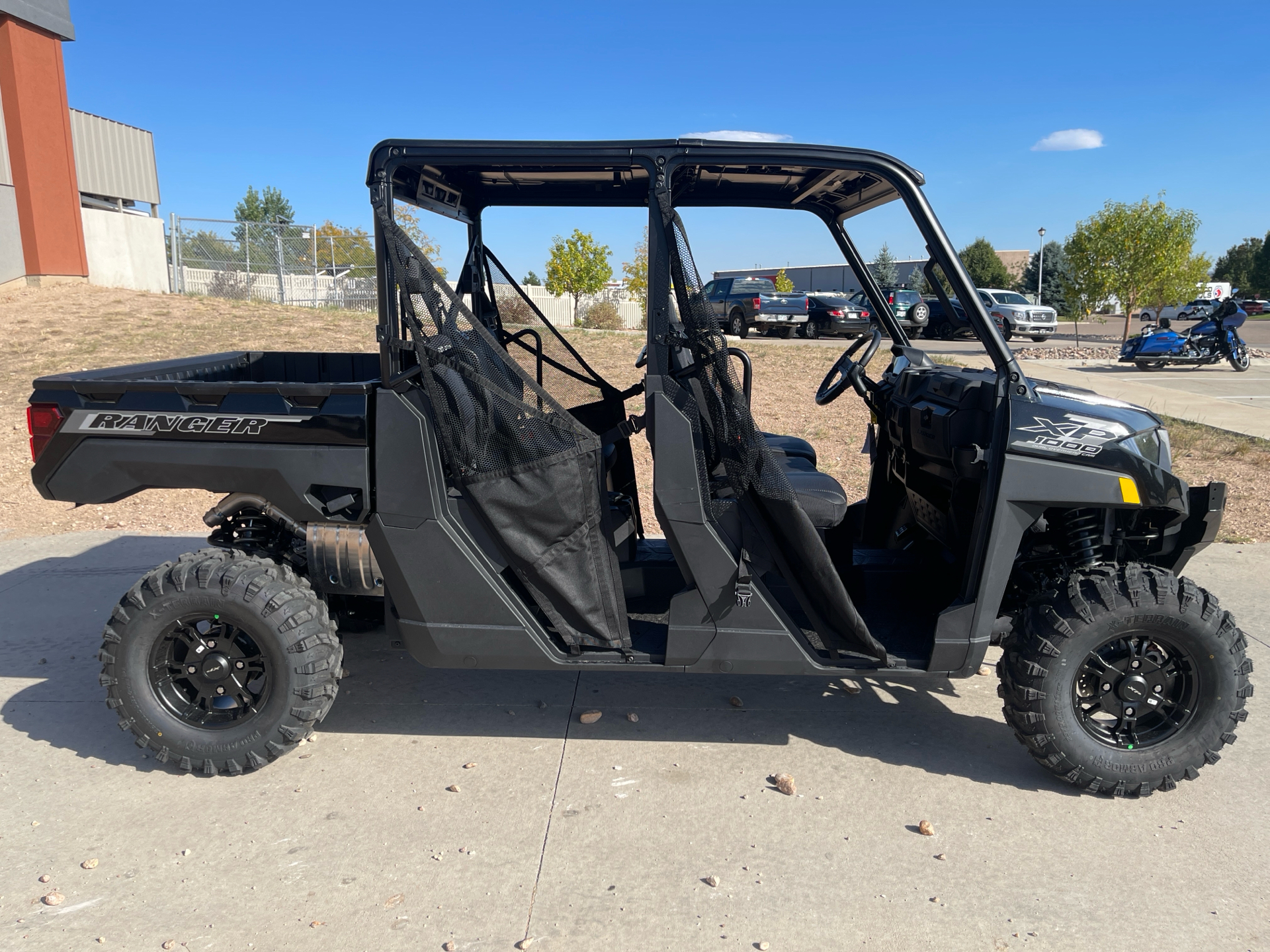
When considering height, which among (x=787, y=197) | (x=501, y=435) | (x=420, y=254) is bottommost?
(x=501, y=435)

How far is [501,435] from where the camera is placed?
297 cm

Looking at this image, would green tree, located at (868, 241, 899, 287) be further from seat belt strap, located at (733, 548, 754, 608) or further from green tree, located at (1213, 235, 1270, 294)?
green tree, located at (1213, 235, 1270, 294)

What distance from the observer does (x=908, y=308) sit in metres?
4.09

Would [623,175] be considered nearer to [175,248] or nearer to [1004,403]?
[1004,403]

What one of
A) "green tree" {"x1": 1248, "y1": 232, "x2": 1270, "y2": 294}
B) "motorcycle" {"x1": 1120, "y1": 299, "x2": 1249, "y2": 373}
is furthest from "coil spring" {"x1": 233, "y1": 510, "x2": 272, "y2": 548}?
"green tree" {"x1": 1248, "y1": 232, "x2": 1270, "y2": 294}

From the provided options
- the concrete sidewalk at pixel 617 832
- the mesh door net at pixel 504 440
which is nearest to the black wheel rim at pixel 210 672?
the concrete sidewalk at pixel 617 832

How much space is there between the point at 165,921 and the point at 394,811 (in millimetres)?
725

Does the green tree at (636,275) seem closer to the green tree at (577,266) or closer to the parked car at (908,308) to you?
the green tree at (577,266)

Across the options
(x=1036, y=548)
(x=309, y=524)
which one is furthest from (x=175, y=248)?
(x=1036, y=548)

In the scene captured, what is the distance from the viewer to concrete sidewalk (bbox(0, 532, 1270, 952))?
2441 millimetres

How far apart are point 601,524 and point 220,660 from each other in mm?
1453

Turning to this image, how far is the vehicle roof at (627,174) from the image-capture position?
2.92m

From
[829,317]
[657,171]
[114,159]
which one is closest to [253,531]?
[657,171]

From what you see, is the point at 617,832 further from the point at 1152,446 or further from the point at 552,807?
the point at 1152,446
